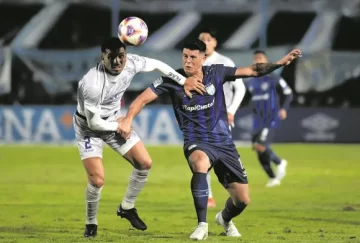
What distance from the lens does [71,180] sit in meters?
18.8

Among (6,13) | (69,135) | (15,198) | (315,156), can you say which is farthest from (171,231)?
(6,13)

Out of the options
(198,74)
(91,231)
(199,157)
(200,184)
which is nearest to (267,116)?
(198,74)

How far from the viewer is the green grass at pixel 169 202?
10.6 meters

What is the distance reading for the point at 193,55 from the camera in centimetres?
1002

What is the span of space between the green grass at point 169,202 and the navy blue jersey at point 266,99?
3.85ft

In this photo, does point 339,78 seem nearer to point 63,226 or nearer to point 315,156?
point 315,156

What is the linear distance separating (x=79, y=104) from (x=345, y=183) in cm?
872

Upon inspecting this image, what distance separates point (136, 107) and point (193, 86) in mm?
638

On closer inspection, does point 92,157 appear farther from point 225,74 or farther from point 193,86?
point 225,74

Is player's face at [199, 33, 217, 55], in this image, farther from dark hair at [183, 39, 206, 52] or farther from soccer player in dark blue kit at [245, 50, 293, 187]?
soccer player in dark blue kit at [245, 50, 293, 187]

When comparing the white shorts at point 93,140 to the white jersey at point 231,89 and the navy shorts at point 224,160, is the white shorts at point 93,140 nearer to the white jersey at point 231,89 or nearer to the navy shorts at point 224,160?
the navy shorts at point 224,160

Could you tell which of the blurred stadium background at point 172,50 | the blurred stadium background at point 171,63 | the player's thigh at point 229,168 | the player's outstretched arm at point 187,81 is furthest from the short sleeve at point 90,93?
the blurred stadium background at point 172,50

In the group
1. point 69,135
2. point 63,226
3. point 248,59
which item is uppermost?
point 63,226

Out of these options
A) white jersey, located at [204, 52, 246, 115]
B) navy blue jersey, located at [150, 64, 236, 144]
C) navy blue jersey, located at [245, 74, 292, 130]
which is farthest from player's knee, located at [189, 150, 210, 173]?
navy blue jersey, located at [245, 74, 292, 130]
